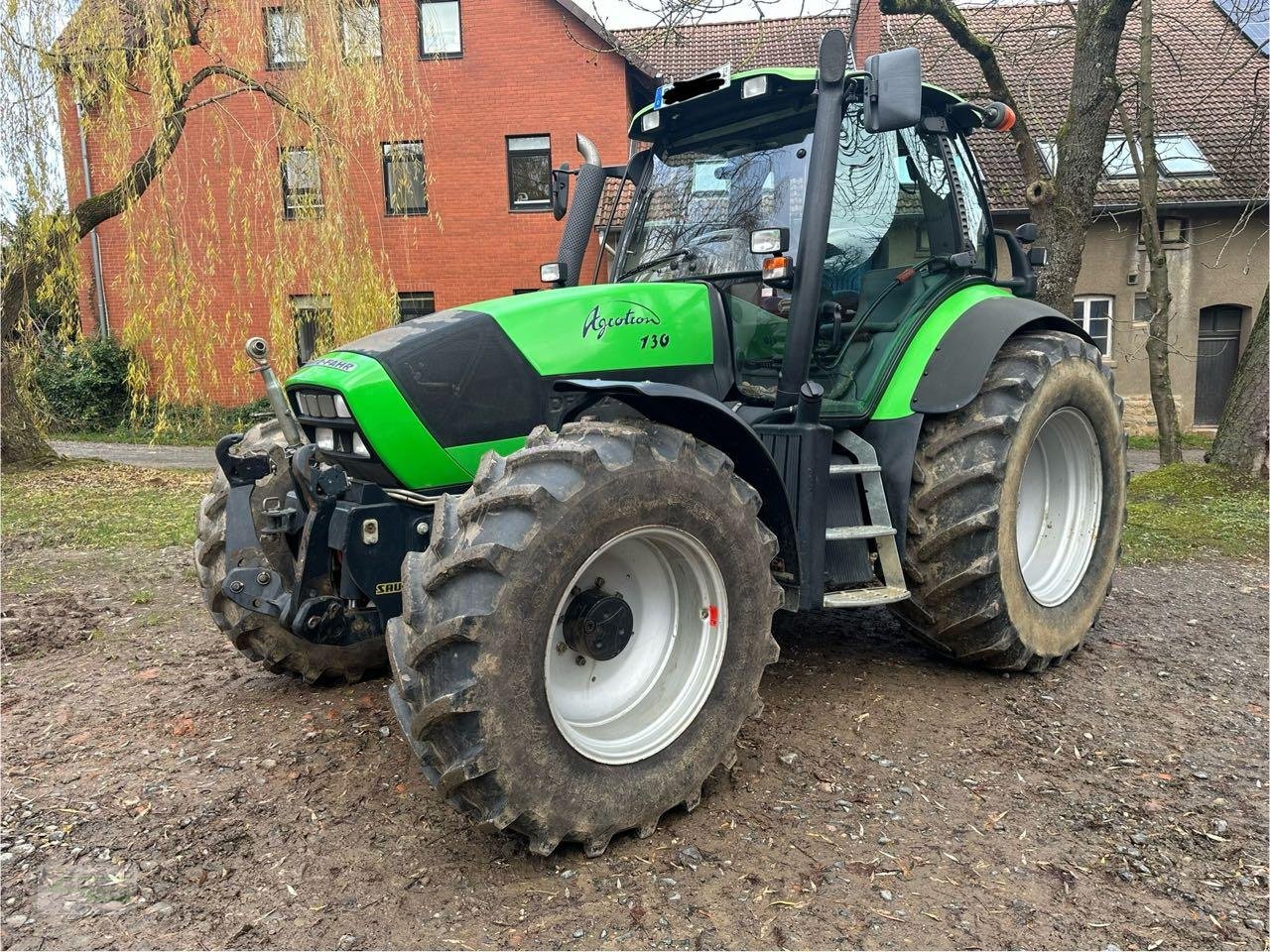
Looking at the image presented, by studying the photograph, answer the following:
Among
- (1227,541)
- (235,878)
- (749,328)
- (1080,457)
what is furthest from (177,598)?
(1227,541)

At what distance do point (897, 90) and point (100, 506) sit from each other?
853cm

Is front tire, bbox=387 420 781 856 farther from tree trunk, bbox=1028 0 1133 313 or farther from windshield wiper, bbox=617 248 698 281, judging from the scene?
tree trunk, bbox=1028 0 1133 313

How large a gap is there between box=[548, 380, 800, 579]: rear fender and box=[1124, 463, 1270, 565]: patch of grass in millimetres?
4077

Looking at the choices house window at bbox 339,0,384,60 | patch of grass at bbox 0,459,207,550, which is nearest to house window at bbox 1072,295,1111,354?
house window at bbox 339,0,384,60

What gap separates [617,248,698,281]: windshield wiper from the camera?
3988 millimetres

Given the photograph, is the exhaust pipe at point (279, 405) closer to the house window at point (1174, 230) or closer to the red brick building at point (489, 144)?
the red brick building at point (489, 144)

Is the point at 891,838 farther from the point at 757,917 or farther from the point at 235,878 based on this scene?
the point at 235,878

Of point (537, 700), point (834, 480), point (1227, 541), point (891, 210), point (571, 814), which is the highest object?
point (891, 210)

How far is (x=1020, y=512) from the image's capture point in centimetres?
446

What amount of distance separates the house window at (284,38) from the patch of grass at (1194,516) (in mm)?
9713

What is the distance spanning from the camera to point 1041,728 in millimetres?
3566

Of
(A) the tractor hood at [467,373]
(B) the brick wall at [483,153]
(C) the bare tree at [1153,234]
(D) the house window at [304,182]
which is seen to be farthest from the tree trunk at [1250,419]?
(B) the brick wall at [483,153]

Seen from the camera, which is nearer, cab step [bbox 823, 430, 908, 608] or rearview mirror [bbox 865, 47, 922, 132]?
rearview mirror [bbox 865, 47, 922, 132]

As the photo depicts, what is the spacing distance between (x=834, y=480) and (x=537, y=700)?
5.72ft
